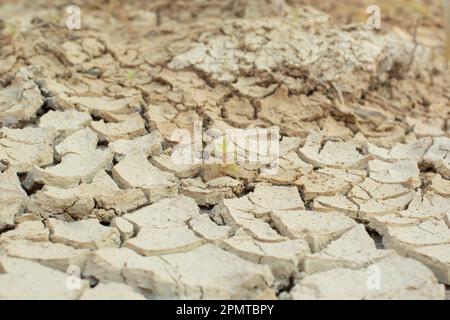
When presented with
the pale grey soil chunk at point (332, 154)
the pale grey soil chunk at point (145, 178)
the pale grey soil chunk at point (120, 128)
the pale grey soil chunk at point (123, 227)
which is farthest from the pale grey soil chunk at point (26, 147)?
the pale grey soil chunk at point (332, 154)

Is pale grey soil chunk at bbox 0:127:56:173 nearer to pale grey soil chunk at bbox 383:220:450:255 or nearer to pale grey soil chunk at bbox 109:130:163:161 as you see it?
pale grey soil chunk at bbox 109:130:163:161

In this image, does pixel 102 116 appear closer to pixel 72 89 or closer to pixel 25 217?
pixel 72 89

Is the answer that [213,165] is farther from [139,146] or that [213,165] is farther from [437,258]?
[437,258]

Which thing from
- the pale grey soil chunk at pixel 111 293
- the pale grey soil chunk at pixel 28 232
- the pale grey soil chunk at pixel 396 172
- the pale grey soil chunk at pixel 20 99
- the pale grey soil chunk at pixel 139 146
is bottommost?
the pale grey soil chunk at pixel 111 293

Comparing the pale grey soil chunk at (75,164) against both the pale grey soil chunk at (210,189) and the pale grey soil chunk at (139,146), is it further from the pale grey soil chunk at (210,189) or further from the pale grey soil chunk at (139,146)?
the pale grey soil chunk at (210,189)

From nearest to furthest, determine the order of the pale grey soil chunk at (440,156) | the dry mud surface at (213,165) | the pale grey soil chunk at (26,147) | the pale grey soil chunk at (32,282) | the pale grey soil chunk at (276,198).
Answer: the pale grey soil chunk at (32,282) < the dry mud surface at (213,165) < the pale grey soil chunk at (276,198) < the pale grey soil chunk at (26,147) < the pale grey soil chunk at (440,156)

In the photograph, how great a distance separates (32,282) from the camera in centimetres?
186

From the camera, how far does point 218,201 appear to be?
2.40 meters

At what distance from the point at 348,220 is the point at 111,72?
56.3 inches

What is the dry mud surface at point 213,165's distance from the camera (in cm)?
195

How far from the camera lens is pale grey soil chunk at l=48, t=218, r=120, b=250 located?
2.06 metres

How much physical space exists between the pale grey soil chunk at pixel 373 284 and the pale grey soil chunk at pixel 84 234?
621 mm

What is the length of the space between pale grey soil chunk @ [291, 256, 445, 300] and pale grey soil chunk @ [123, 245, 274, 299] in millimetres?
122

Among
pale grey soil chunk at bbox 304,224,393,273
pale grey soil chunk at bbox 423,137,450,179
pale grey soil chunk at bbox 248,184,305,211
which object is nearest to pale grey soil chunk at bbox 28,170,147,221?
pale grey soil chunk at bbox 248,184,305,211
